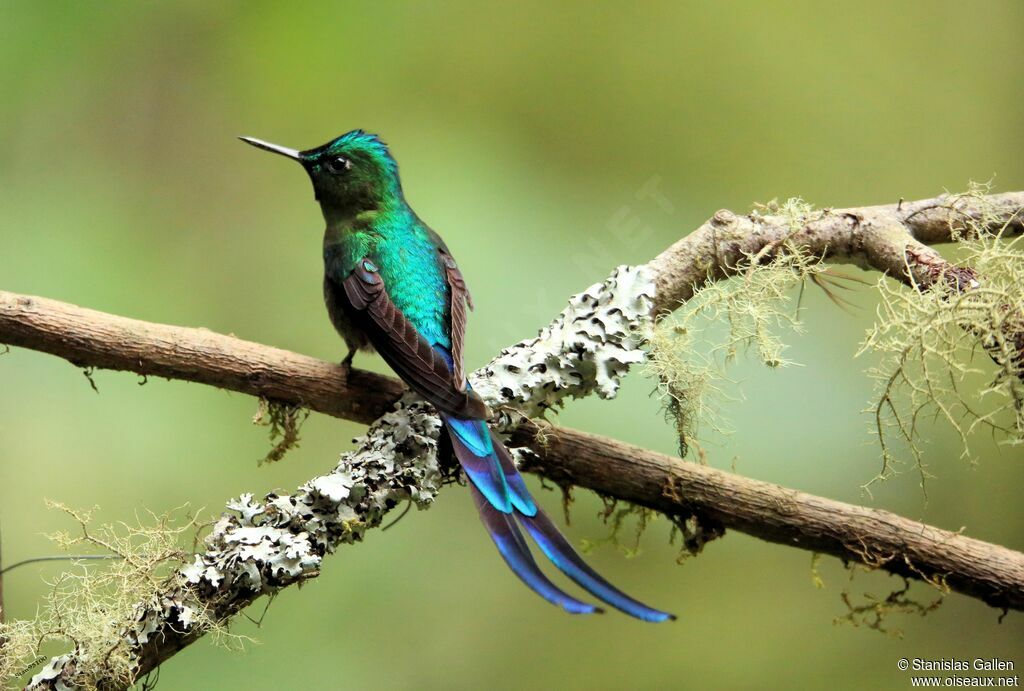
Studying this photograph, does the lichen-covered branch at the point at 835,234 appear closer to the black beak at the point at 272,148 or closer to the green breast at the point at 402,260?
the green breast at the point at 402,260

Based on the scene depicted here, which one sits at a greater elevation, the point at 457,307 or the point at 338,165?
the point at 338,165

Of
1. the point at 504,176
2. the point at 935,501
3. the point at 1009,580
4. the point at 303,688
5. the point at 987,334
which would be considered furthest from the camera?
the point at 504,176

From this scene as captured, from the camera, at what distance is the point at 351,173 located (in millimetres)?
1521

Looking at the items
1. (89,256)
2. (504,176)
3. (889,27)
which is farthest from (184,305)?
(889,27)

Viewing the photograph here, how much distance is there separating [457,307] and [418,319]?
66 millimetres

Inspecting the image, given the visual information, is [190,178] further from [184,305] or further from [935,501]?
[935,501]

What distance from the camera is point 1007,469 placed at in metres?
2.07

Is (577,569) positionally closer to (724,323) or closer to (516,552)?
(516,552)

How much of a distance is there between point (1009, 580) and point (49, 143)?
2130 millimetres

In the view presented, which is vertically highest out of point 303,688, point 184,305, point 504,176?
point 504,176

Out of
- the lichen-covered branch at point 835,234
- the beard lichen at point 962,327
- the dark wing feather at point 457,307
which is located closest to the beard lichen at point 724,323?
the lichen-covered branch at point 835,234

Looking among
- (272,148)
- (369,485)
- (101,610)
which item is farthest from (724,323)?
(101,610)

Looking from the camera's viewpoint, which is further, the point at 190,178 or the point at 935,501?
the point at 190,178

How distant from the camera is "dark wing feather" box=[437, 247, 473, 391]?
1212mm
